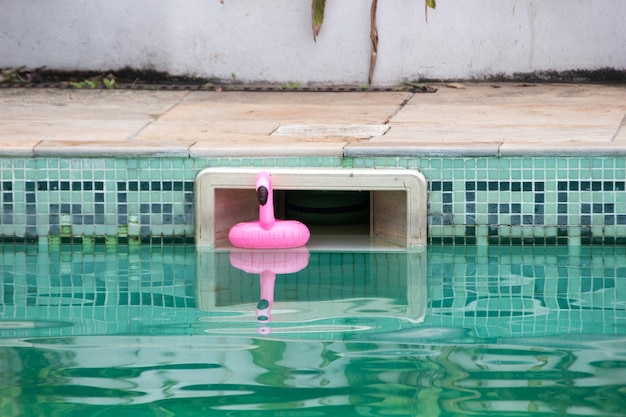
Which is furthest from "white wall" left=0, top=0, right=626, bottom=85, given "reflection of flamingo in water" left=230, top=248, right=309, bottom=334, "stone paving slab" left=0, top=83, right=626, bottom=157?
"reflection of flamingo in water" left=230, top=248, right=309, bottom=334

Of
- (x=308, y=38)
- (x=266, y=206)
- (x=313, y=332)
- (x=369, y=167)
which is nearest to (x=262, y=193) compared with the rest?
(x=266, y=206)

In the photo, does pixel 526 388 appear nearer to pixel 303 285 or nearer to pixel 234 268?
pixel 303 285

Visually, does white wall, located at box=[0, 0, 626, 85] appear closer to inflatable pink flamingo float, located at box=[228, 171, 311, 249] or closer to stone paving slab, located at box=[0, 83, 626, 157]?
stone paving slab, located at box=[0, 83, 626, 157]

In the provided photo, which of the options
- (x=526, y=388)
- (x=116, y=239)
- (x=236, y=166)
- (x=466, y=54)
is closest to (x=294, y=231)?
(x=236, y=166)

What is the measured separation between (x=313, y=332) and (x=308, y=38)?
4102 mm

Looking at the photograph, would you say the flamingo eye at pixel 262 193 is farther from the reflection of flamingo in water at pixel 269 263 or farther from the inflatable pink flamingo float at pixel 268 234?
the reflection of flamingo in water at pixel 269 263

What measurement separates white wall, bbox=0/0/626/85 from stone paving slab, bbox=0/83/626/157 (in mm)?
268

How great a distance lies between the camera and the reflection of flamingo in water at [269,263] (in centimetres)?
455

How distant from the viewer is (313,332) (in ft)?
12.4

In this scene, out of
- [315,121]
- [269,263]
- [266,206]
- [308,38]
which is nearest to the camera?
[269,263]

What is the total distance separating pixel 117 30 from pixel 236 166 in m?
2.75

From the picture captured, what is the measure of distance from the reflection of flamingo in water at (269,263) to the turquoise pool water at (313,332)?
0.04 feet

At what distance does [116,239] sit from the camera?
17.5ft

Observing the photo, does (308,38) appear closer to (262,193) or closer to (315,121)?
(315,121)
